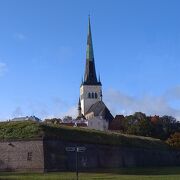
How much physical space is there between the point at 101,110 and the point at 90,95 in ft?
51.0

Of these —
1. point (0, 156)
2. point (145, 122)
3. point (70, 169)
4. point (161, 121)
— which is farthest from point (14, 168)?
point (161, 121)

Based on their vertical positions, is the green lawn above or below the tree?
below

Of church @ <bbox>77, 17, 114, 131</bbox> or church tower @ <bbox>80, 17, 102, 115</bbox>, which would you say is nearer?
church @ <bbox>77, 17, 114, 131</bbox>

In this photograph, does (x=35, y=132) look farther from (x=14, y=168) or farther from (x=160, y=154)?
(x=160, y=154)

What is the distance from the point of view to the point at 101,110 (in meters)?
128

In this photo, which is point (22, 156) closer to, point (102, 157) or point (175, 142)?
point (102, 157)

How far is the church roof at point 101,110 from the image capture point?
125 m

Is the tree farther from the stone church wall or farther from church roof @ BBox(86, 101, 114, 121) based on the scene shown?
church roof @ BBox(86, 101, 114, 121)

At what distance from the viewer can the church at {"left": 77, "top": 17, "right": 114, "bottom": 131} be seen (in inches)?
5010

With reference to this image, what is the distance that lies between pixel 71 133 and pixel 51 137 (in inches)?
182

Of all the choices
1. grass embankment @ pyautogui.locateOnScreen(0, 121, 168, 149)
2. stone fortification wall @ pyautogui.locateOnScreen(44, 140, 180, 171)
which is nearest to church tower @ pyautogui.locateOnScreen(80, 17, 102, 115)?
stone fortification wall @ pyautogui.locateOnScreen(44, 140, 180, 171)

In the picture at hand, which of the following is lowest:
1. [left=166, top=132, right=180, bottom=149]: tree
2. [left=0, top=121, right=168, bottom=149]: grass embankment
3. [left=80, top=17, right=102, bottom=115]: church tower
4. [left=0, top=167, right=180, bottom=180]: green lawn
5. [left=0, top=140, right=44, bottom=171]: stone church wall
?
[left=0, top=167, right=180, bottom=180]: green lawn

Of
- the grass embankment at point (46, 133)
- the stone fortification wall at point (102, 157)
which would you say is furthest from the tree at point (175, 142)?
the grass embankment at point (46, 133)

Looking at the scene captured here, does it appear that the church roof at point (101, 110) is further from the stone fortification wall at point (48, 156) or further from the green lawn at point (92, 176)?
the green lawn at point (92, 176)
